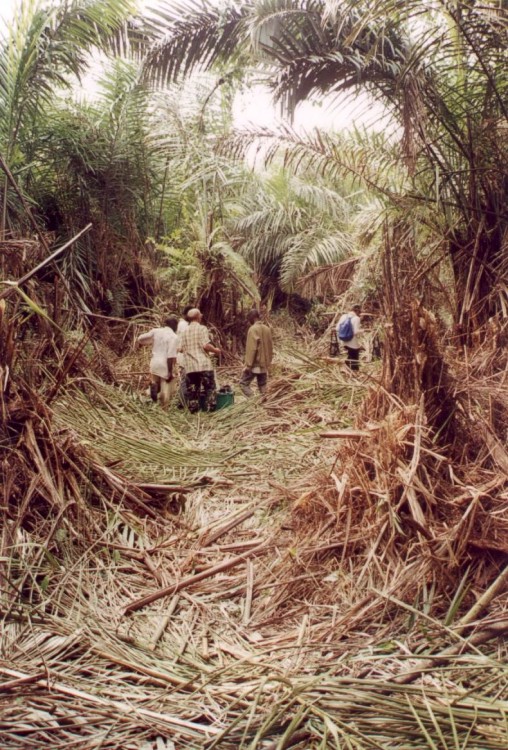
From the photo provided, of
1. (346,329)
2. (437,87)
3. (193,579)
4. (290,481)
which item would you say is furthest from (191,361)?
(193,579)

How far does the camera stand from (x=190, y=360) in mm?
7910

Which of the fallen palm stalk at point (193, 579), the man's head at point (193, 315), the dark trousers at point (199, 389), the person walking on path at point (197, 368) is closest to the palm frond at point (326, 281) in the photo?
the man's head at point (193, 315)

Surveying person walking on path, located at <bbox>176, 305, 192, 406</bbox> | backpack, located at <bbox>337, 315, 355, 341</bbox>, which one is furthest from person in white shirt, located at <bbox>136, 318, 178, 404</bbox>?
backpack, located at <bbox>337, 315, 355, 341</bbox>

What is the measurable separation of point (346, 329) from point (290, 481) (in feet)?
16.7

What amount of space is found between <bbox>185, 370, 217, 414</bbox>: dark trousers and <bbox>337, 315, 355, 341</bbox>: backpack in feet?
7.71

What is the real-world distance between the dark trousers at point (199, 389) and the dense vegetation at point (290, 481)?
1.09 ft

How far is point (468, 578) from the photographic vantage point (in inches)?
118

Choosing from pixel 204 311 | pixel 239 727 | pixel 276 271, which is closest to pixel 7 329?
pixel 239 727

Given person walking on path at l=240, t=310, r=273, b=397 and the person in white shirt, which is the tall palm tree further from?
person walking on path at l=240, t=310, r=273, b=397

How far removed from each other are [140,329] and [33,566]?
7.17 metres

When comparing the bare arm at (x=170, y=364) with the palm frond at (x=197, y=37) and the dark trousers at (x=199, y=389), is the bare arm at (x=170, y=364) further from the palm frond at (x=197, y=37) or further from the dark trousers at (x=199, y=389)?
the palm frond at (x=197, y=37)

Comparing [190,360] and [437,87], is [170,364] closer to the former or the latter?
[190,360]

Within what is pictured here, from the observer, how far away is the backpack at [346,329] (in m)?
9.39

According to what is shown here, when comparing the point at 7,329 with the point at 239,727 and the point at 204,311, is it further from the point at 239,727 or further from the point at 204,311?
the point at 204,311
